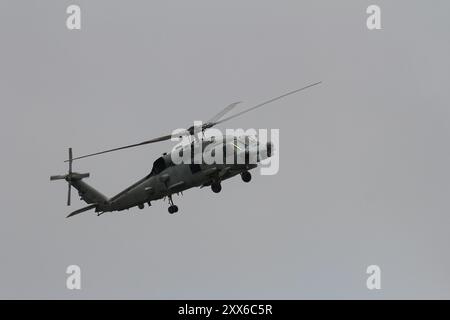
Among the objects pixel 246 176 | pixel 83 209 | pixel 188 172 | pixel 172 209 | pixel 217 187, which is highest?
pixel 188 172

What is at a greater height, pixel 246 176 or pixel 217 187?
pixel 246 176

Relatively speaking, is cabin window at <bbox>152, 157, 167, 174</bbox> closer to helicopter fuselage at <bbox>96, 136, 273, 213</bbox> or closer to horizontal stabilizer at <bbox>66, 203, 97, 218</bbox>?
helicopter fuselage at <bbox>96, 136, 273, 213</bbox>

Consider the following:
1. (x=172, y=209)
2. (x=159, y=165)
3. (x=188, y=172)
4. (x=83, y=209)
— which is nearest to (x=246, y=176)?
(x=188, y=172)

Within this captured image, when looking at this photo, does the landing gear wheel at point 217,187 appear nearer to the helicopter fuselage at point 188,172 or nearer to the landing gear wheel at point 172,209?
the helicopter fuselage at point 188,172

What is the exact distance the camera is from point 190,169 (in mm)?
74438

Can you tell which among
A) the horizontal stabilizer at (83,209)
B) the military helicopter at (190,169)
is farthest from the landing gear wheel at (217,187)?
the horizontal stabilizer at (83,209)

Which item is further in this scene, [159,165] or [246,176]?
[159,165]

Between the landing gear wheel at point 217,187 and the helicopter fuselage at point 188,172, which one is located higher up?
the helicopter fuselage at point 188,172

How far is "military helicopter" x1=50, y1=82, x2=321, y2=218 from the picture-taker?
7169 centimetres

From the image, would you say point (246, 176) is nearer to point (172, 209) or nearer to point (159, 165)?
point (159, 165)

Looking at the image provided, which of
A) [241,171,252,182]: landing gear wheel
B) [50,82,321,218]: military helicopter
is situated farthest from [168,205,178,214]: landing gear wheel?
[241,171,252,182]: landing gear wheel

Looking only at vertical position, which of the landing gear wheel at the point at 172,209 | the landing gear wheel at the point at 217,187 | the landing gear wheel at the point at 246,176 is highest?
the landing gear wheel at the point at 246,176

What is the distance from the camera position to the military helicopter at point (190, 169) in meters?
71.7
